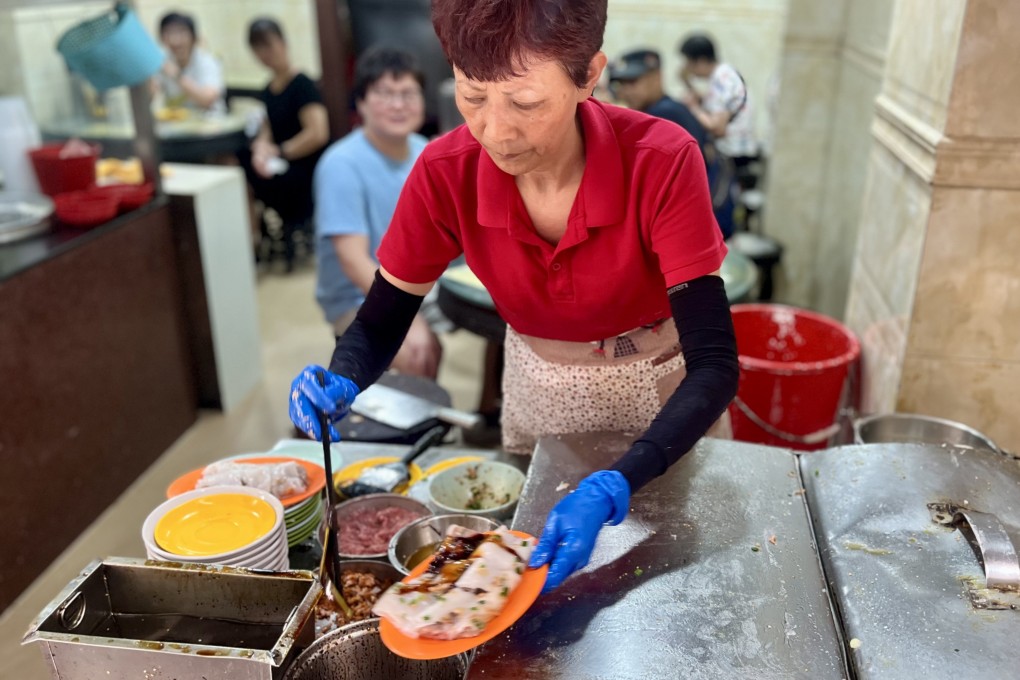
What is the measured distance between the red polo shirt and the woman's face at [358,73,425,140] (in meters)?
1.76

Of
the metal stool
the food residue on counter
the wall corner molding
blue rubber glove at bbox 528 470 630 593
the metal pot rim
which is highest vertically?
the wall corner molding

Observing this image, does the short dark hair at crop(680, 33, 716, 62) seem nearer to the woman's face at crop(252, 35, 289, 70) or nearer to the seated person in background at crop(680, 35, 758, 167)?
the seated person in background at crop(680, 35, 758, 167)

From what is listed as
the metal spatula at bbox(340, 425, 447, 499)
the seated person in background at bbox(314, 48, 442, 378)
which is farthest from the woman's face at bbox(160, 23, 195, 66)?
the metal spatula at bbox(340, 425, 447, 499)

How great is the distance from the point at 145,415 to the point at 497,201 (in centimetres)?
267

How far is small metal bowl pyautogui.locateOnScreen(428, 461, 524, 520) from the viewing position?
1679 mm

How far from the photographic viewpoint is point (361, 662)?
127 centimetres

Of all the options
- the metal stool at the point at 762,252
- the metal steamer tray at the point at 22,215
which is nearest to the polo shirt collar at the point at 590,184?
the metal steamer tray at the point at 22,215

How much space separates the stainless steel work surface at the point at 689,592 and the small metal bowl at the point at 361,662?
21 centimetres

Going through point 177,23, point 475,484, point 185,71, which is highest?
point 177,23

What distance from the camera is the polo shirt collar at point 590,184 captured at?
139cm

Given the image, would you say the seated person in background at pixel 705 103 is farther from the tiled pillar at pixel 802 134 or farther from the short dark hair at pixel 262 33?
the short dark hair at pixel 262 33

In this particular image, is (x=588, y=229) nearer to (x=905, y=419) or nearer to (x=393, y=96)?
(x=905, y=419)

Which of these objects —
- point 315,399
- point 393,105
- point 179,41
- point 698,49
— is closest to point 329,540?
point 315,399

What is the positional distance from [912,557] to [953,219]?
1248 mm
